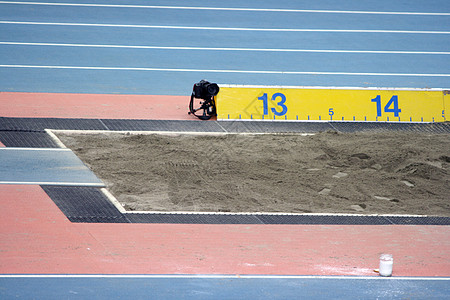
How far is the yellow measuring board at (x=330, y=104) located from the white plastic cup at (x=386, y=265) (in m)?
6.76

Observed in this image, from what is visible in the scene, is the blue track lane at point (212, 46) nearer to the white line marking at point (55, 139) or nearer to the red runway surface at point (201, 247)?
the white line marking at point (55, 139)

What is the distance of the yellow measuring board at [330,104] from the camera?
1420cm

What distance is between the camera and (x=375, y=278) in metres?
7.87

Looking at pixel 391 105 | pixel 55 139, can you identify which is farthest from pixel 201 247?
pixel 391 105

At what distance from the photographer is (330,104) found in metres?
14.4

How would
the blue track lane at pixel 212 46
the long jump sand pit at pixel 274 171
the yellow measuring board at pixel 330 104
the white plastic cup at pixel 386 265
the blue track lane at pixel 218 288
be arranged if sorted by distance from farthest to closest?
the blue track lane at pixel 212 46 < the yellow measuring board at pixel 330 104 < the long jump sand pit at pixel 274 171 < the white plastic cup at pixel 386 265 < the blue track lane at pixel 218 288

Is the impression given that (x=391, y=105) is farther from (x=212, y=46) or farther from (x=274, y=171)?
(x=212, y=46)

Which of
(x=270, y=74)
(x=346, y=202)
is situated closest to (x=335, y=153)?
(x=346, y=202)

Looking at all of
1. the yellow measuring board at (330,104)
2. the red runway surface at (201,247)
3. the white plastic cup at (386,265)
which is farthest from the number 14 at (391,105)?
the white plastic cup at (386,265)

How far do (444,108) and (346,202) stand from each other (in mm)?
5370

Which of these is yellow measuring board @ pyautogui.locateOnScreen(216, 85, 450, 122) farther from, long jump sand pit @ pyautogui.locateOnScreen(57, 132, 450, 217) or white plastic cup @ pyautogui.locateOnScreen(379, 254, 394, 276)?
white plastic cup @ pyautogui.locateOnScreen(379, 254, 394, 276)

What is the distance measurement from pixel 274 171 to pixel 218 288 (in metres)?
4.12

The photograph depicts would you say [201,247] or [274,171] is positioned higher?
[274,171]

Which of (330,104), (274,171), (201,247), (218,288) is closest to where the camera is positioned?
(218,288)
